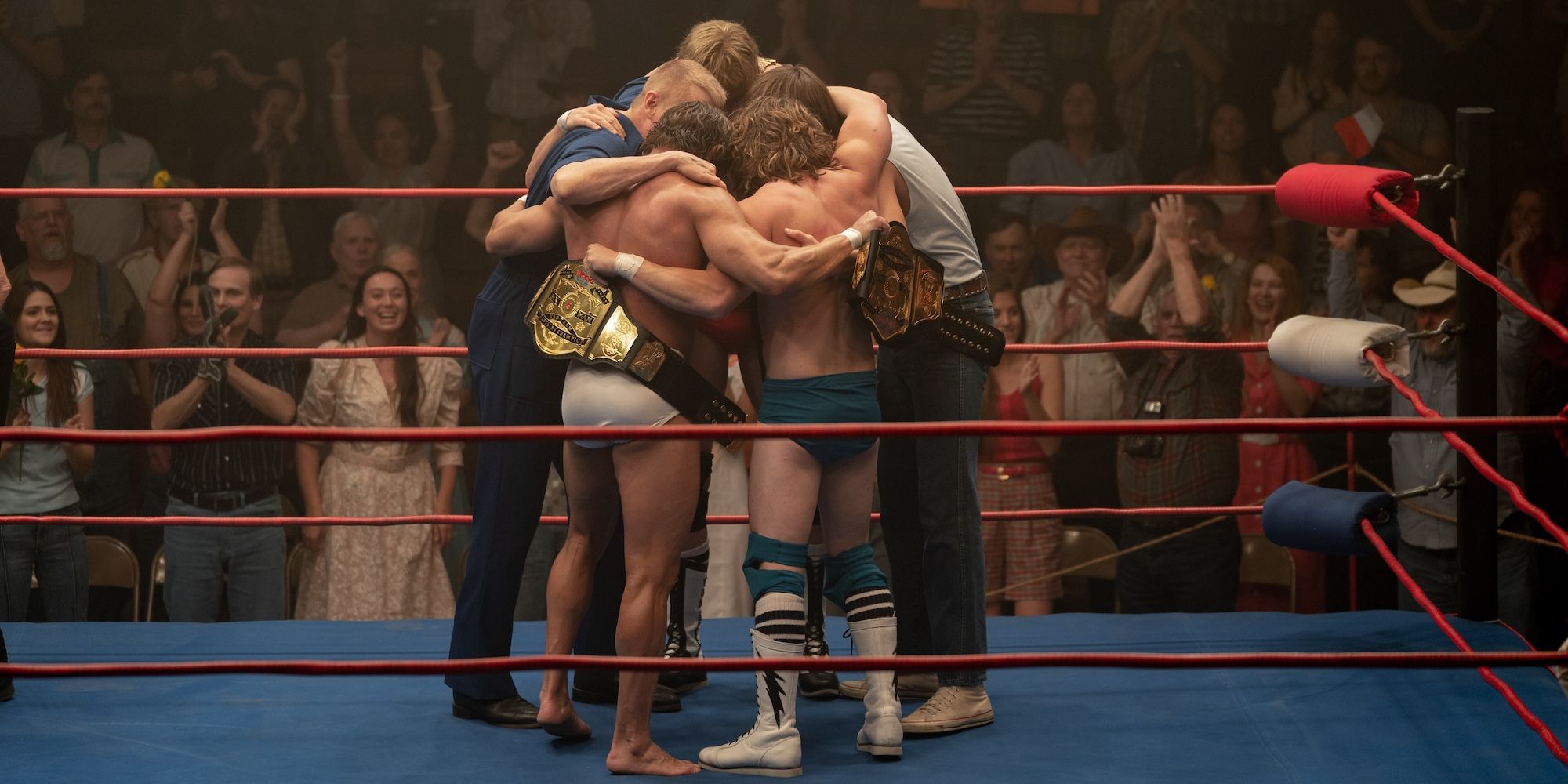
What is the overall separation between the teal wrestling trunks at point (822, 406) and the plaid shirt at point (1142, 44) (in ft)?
Answer: 8.86

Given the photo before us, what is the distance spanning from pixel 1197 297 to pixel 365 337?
2428mm

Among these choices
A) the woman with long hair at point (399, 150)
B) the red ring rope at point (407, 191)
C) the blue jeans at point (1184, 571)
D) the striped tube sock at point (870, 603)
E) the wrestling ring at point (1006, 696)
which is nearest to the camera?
the wrestling ring at point (1006, 696)

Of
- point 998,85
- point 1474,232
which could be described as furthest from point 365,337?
point 1474,232

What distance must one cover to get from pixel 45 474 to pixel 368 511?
0.85 m

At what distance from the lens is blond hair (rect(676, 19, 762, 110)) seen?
263 cm

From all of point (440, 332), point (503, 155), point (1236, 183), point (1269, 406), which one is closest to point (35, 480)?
point (440, 332)

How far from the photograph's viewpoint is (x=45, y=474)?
3922mm

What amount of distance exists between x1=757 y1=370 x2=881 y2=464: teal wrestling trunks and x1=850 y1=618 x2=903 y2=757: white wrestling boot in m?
0.29

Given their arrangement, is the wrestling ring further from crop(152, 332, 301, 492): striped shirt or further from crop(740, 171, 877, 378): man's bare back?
crop(152, 332, 301, 492): striped shirt

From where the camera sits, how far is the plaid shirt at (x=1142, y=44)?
15.5ft

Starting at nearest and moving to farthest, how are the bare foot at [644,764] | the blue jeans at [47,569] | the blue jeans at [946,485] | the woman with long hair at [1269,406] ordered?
the bare foot at [644,764], the blue jeans at [946,485], the blue jeans at [47,569], the woman with long hair at [1269,406]

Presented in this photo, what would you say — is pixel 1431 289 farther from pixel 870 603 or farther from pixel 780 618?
pixel 780 618

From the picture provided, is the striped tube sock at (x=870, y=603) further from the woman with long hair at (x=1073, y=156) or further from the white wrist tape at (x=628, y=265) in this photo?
the woman with long hair at (x=1073, y=156)

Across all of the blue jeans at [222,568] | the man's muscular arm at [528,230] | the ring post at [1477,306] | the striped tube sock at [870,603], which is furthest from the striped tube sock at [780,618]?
the blue jeans at [222,568]
